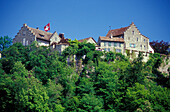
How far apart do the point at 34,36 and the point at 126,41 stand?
23726mm

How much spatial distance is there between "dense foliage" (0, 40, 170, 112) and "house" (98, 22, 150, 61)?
22.7 feet

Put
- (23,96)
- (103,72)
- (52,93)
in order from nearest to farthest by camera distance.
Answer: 1. (23,96)
2. (52,93)
3. (103,72)

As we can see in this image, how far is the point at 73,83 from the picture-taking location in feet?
167

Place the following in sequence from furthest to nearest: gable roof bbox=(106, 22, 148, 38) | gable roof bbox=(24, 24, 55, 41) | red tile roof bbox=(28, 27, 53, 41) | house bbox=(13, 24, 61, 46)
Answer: gable roof bbox=(106, 22, 148, 38) → red tile roof bbox=(28, 27, 53, 41) → gable roof bbox=(24, 24, 55, 41) → house bbox=(13, 24, 61, 46)

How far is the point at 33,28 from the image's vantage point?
65188 mm

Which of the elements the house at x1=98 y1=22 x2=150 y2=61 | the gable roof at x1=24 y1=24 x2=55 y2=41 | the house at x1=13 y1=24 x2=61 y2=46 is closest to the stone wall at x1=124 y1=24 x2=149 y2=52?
the house at x1=98 y1=22 x2=150 y2=61

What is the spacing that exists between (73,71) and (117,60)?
12.9m

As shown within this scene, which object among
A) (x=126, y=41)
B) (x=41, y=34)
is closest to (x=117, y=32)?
(x=126, y=41)

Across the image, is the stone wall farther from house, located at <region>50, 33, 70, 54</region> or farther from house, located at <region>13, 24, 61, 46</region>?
house, located at <region>13, 24, 61, 46</region>

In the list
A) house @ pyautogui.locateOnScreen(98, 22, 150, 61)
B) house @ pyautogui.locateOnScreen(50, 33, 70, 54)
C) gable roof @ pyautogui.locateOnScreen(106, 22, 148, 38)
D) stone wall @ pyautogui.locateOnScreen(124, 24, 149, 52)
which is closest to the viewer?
house @ pyautogui.locateOnScreen(50, 33, 70, 54)

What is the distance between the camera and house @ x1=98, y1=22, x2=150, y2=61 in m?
66.6

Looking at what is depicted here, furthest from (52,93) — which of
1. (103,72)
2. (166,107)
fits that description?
(166,107)

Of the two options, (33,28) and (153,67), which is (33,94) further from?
(153,67)

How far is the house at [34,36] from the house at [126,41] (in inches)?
468
